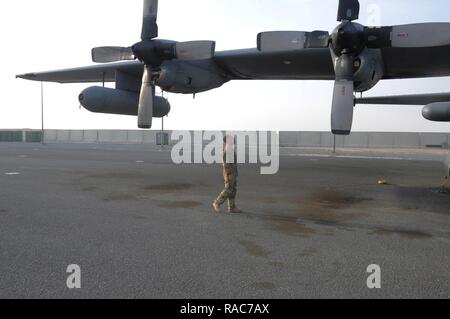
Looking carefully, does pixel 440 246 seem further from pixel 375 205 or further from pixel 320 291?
pixel 375 205

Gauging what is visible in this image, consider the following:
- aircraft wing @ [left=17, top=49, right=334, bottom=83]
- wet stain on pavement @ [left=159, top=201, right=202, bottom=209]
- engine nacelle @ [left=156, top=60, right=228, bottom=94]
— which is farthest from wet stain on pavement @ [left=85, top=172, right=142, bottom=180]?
wet stain on pavement @ [left=159, top=201, right=202, bottom=209]

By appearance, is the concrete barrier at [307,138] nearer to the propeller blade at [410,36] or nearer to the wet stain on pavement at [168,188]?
the wet stain on pavement at [168,188]

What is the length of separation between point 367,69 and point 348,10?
1537 millimetres

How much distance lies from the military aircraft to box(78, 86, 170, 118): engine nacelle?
1.3 inches

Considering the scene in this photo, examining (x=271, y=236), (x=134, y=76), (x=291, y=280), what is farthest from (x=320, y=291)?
(x=134, y=76)

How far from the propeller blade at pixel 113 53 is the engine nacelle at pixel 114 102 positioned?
111cm

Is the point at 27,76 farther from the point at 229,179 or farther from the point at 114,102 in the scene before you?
the point at 229,179

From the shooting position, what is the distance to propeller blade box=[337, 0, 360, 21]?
889 centimetres

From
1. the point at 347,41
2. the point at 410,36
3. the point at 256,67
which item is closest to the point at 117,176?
the point at 256,67

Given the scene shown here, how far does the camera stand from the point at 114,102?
13586 millimetres

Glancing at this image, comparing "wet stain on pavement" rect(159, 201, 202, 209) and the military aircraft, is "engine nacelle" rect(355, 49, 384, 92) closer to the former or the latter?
the military aircraft

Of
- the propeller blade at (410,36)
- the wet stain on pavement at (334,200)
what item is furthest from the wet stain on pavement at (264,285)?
the propeller blade at (410,36)

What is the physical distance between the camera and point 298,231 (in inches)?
254

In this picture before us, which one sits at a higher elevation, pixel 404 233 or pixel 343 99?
pixel 343 99
